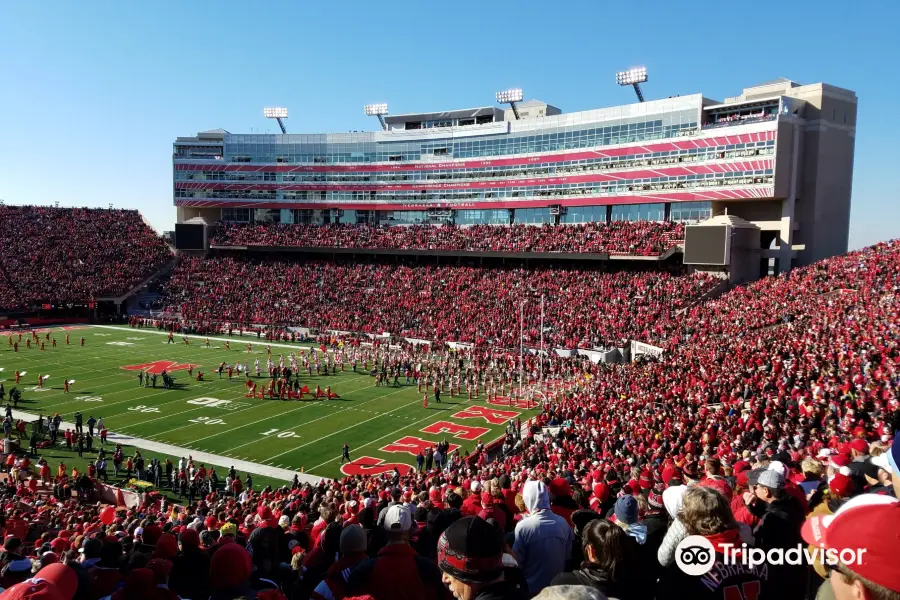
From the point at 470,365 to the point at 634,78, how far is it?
35.6 metres

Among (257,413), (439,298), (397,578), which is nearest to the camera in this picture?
A: (397,578)

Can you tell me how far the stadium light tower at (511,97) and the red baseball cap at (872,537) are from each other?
64470 millimetres

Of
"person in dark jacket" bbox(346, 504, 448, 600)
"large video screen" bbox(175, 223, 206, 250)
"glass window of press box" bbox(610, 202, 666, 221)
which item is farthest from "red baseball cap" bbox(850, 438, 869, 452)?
"large video screen" bbox(175, 223, 206, 250)

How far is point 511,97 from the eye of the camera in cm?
6462

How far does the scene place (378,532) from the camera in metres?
5.16

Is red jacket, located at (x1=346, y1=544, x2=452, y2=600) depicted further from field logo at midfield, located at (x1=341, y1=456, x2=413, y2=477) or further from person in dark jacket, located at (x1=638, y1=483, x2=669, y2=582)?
field logo at midfield, located at (x1=341, y1=456, x2=413, y2=477)

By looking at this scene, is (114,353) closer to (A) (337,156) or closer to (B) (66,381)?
(B) (66,381)

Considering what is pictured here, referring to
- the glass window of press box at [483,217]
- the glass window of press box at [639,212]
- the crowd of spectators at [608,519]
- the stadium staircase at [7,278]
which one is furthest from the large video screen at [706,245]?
the stadium staircase at [7,278]

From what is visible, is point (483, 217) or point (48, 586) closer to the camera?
point (48, 586)

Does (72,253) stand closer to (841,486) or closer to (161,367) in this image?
(161,367)

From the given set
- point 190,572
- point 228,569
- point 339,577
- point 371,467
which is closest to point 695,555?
point 339,577

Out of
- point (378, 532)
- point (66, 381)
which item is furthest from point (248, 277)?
point (378, 532)

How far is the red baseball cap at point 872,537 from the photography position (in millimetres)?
2029

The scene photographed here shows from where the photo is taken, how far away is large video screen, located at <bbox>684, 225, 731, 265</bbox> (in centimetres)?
4081
